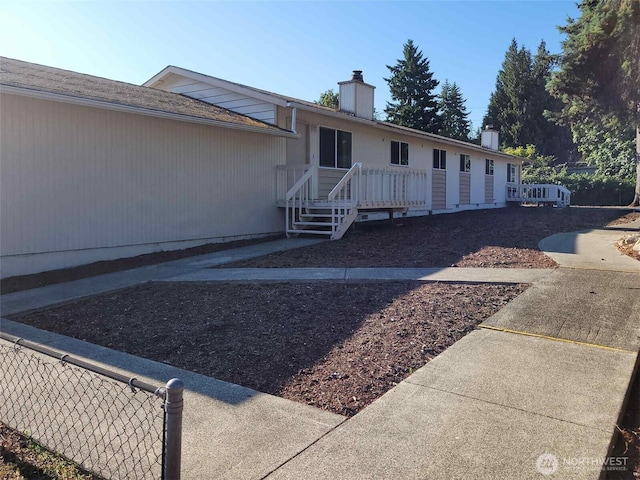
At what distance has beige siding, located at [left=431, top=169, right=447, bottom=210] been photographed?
19.1 m

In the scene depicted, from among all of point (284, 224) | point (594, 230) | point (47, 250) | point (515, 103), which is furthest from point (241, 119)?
point (515, 103)

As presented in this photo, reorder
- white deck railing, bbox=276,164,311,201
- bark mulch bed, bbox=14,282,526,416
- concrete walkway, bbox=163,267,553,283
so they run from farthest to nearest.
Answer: white deck railing, bbox=276,164,311,201
concrete walkway, bbox=163,267,553,283
bark mulch bed, bbox=14,282,526,416

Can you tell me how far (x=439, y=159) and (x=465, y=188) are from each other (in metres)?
3.05

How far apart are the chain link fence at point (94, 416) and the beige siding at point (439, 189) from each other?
1654 cm

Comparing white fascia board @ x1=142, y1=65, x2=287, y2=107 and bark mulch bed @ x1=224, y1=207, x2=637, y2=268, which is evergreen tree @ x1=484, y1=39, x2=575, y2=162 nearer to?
bark mulch bed @ x1=224, y1=207, x2=637, y2=268

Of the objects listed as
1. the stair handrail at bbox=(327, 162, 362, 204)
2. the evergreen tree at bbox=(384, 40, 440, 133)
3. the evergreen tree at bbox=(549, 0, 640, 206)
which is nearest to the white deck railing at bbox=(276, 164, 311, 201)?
the stair handrail at bbox=(327, 162, 362, 204)

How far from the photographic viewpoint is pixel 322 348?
4.47m

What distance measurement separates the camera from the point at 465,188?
21828 millimetres

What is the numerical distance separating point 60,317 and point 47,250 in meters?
2.69

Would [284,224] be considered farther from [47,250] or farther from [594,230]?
[594,230]

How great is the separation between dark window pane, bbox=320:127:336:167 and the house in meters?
0.04

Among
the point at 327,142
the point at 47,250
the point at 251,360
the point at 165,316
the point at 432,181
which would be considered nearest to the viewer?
the point at 251,360

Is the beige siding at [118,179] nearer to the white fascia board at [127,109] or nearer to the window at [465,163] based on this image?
the white fascia board at [127,109]

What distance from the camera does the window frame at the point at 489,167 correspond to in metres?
24.1
